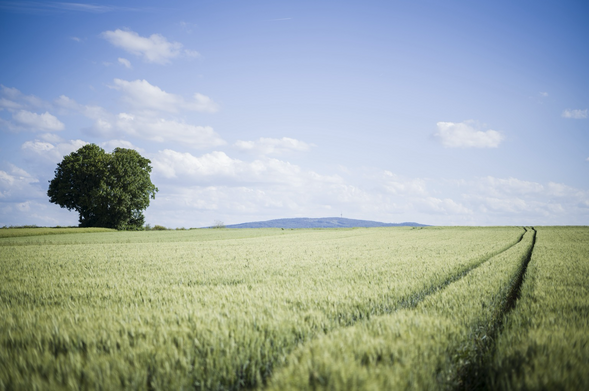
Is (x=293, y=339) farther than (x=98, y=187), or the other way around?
(x=98, y=187)

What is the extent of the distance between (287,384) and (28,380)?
1.98 metres

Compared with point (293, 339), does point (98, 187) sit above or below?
above

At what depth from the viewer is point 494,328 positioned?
12.5 ft

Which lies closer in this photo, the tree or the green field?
the green field

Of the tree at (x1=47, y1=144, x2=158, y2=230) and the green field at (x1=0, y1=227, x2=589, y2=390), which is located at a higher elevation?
the tree at (x1=47, y1=144, x2=158, y2=230)

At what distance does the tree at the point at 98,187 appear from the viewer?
42.8 metres

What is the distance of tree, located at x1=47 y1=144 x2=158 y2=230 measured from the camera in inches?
1687

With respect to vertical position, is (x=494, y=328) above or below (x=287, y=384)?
below

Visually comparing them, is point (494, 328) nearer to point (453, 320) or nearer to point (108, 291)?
point (453, 320)

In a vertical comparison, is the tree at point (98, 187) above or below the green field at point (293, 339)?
above

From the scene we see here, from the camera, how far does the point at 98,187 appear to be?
43.0 metres

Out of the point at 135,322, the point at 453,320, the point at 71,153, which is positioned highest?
the point at 71,153

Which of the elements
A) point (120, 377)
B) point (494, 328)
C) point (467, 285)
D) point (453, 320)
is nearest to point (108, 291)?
point (120, 377)

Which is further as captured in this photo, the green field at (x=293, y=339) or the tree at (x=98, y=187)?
the tree at (x=98, y=187)
